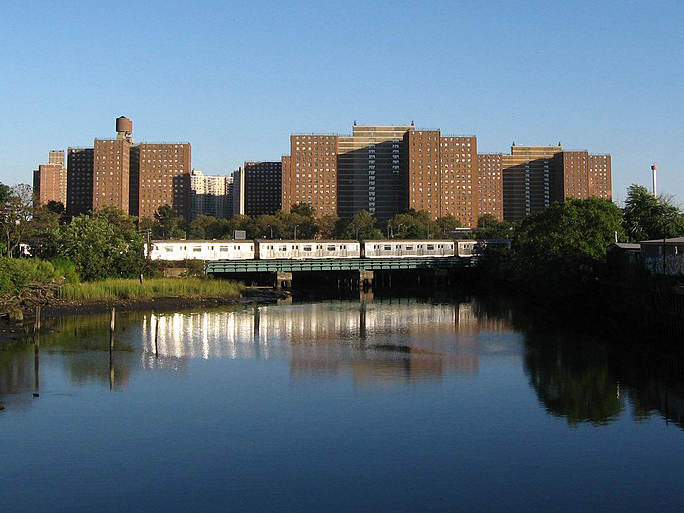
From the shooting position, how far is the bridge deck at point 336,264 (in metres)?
82.4

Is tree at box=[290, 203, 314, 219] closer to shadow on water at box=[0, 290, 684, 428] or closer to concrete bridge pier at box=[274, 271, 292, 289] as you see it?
concrete bridge pier at box=[274, 271, 292, 289]

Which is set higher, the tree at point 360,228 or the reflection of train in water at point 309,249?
the tree at point 360,228

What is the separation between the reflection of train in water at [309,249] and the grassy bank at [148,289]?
53.1 ft

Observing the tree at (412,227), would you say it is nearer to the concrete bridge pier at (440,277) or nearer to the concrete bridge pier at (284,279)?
the concrete bridge pier at (440,277)

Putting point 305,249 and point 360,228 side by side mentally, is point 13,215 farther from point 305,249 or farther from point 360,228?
point 360,228

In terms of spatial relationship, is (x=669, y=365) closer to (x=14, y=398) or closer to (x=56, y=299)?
(x=14, y=398)

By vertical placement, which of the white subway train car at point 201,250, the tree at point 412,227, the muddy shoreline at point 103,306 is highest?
the tree at point 412,227

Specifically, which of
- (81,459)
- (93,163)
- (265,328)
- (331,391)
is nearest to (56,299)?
(265,328)

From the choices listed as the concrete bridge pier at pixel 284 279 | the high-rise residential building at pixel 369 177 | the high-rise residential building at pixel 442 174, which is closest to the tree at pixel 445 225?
the high-rise residential building at pixel 442 174

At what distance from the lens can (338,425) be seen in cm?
2472

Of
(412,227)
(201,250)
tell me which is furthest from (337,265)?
(412,227)

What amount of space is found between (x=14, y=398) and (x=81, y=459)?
8.10m

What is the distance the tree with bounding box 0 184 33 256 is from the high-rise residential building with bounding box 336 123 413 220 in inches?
4740

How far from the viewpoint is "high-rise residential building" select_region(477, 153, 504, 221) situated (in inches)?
7697
